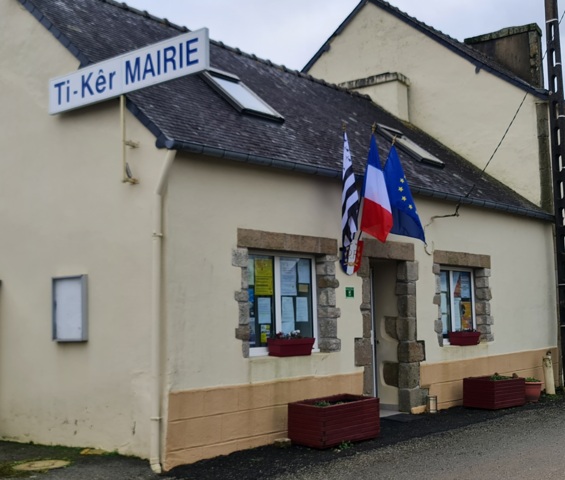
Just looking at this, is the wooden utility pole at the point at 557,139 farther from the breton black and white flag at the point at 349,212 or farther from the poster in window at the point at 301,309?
the poster in window at the point at 301,309

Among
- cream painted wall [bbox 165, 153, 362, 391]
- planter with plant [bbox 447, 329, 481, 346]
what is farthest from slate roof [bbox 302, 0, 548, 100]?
cream painted wall [bbox 165, 153, 362, 391]

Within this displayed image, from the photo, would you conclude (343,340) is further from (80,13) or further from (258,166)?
(80,13)

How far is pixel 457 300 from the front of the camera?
12312 millimetres

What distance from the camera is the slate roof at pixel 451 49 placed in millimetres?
14375

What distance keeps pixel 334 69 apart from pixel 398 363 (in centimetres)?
819

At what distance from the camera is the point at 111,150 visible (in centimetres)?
821

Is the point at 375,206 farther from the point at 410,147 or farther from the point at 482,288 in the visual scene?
the point at 482,288

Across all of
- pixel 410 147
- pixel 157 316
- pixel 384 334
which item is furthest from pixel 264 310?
pixel 410 147

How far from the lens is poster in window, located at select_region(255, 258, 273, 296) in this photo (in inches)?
350

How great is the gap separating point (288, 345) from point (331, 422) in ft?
3.40

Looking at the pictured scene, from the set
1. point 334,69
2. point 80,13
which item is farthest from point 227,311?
point 334,69

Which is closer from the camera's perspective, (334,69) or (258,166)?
(258,166)

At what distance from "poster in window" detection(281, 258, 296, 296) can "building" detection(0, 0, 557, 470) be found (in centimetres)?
3

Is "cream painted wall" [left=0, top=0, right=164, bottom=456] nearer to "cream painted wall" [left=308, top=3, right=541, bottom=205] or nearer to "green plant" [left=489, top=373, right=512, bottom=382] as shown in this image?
"green plant" [left=489, top=373, right=512, bottom=382]
